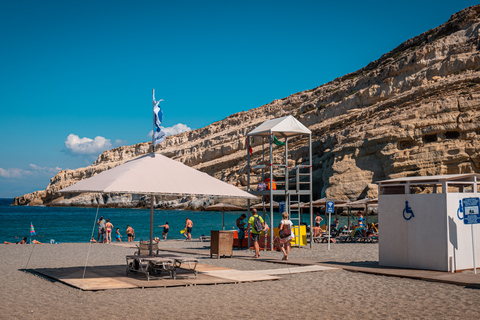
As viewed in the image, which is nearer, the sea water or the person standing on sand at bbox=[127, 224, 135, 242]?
the person standing on sand at bbox=[127, 224, 135, 242]

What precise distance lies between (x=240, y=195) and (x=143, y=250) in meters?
3.46

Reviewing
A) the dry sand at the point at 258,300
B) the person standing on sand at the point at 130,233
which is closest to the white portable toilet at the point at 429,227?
the dry sand at the point at 258,300

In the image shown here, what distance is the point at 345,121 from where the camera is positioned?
271 feet

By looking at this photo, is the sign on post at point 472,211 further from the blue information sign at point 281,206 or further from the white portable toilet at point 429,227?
the blue information sign at point 281,206

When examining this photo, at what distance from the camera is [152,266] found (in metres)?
12.5

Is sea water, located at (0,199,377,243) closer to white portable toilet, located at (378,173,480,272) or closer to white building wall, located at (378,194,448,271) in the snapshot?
white building wall, located at (378,194,448,271)

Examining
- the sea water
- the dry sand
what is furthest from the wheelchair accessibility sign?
the sea water

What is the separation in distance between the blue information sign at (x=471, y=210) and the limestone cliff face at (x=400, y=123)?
44208 millimetres

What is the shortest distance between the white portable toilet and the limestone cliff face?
43.3 meters

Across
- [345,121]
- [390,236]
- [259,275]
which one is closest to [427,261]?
[390,236]

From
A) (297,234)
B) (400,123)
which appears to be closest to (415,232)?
(297,234)

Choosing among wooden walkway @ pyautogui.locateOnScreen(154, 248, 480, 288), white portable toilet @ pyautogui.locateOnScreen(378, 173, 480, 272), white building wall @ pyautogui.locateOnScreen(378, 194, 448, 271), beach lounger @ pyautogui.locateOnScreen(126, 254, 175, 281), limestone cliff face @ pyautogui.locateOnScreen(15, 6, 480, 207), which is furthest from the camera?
limestone cliff face @ pyautogui.locateOnScreen(15, 6, 480, 207)

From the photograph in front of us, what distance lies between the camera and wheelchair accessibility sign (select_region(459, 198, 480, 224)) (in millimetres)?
13062

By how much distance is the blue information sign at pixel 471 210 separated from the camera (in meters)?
13.1
